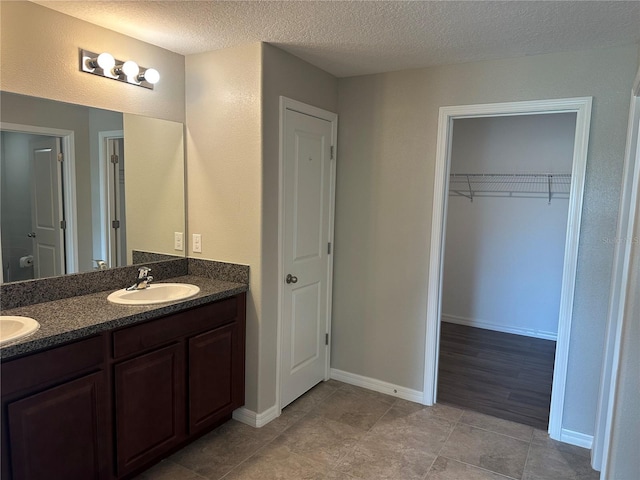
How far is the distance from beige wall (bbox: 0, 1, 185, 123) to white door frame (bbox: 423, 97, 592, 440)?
1870mm

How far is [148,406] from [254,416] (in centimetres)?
80

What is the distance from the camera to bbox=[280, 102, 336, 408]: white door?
287 centimetres

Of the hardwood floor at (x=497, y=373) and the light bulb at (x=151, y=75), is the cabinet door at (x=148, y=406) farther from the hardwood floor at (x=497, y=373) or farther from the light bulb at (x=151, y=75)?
the hardwood floor at (x=497, y=373)

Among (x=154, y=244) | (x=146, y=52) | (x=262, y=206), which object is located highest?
(x=146, y=52)

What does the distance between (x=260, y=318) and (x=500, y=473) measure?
1616 mm

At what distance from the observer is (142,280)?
2.52m

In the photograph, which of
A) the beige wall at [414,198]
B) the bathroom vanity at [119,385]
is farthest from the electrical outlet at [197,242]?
the beige wall at [414,198]

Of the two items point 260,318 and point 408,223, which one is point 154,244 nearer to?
point 260,318

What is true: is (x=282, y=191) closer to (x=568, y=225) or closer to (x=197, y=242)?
(x=197, y=242)

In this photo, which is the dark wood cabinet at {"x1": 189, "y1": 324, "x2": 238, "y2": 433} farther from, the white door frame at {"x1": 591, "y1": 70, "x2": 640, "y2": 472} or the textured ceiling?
the white door frame at {"x1": 591, "y1": 70, "x2": 640, "y2": 472}

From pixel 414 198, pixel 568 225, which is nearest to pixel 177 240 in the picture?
pixel 414 198

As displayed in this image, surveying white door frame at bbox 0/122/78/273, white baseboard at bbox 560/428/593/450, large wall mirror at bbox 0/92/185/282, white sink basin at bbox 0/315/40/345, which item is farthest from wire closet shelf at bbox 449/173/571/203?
white sink basin at bbox 0/315/40/345

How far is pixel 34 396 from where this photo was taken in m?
1.68

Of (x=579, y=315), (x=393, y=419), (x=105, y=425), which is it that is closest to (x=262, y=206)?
(x=105, y=425)
